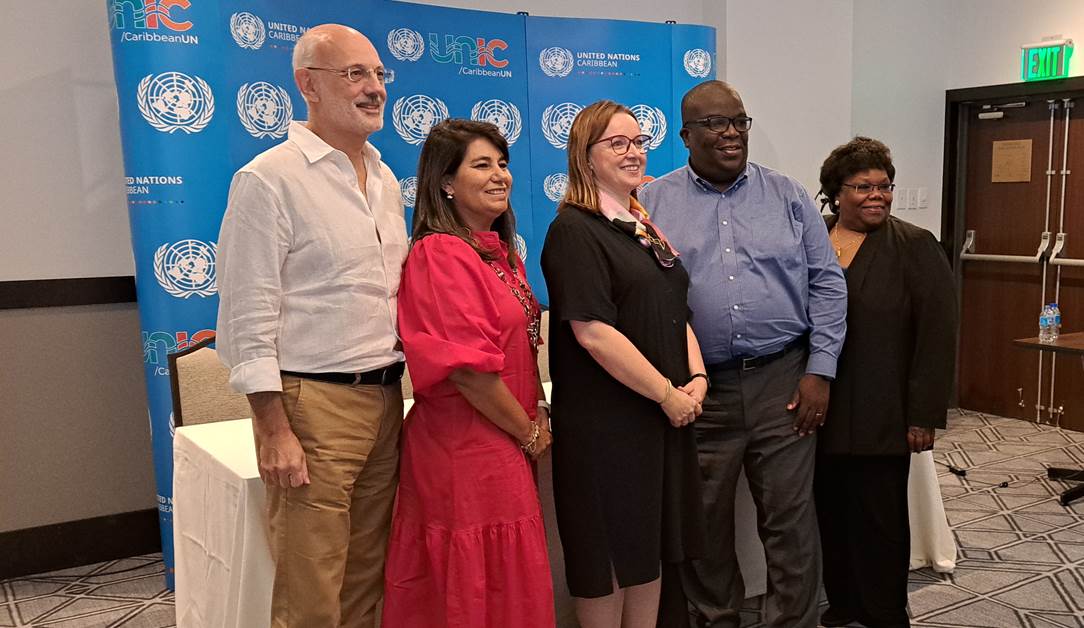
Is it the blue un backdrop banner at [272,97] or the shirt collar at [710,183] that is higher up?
the blue un backdrop banner at [272,97]

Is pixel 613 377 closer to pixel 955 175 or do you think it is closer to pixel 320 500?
pixel 320 500

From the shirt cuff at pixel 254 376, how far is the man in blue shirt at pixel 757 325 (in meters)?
1.13

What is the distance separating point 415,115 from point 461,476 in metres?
2.44

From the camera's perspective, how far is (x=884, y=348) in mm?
2514

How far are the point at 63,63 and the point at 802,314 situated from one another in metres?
3.07

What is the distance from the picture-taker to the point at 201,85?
3.28 meters

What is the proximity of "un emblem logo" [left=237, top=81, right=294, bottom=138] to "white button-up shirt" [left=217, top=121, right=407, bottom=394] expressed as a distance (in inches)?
65.0

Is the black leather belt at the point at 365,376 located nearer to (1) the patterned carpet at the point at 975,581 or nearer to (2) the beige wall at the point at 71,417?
(1) the patterned carpet at the point at 975,581

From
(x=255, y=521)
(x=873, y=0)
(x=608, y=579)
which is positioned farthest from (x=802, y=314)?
(x=873, y=0)

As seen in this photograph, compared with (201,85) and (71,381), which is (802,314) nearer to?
(201,85)

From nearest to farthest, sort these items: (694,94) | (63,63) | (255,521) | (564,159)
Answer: (255,521), (694,94), (63,63), (564,159)

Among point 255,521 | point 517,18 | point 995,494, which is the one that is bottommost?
point 995,494

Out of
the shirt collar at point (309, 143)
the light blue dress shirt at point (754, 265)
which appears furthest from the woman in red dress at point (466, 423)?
the light blue dress shirt at point (754, 265)

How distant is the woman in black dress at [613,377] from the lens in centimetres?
205
